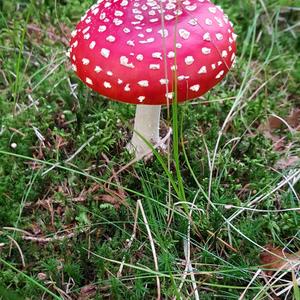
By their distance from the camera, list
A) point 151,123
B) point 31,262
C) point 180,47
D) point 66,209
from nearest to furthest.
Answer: point 180,47 < point 31,262 < point 66,209 < point 151,123

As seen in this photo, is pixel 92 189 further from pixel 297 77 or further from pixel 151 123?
pixel 297 77

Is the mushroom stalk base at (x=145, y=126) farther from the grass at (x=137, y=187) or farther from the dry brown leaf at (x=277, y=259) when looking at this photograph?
the dry brown leaf at (x=277, y=259)

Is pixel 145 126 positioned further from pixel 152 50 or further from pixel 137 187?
pixel 152 50

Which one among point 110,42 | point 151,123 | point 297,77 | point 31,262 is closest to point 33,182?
point 31,262

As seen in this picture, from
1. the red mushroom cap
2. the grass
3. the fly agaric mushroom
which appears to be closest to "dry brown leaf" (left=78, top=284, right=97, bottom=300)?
the grass

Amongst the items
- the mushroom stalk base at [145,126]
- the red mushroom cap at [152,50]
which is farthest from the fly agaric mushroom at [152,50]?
the mushroom stalk base at [145,126]

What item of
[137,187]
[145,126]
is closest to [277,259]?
[137,187]

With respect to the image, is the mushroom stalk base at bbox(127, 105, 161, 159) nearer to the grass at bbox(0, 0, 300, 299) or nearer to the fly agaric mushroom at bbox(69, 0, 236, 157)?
the grass at bbox(0, 0, 300, 299)

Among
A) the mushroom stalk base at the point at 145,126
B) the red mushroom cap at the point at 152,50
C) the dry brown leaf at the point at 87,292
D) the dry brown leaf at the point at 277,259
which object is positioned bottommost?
the dry brown leaf at the point at 87,292

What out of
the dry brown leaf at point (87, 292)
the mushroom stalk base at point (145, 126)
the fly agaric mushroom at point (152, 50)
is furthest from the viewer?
the mushroom stalk base at point (145, 126)
